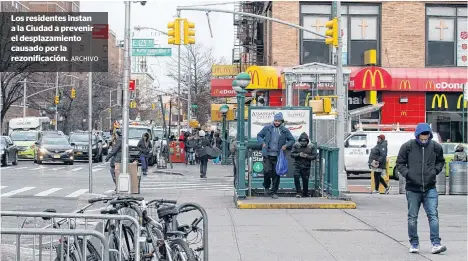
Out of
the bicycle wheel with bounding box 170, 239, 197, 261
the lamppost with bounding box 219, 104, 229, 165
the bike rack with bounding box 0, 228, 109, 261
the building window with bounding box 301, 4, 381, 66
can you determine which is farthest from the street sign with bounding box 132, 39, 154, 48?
the bike rack with bounding box 0, 228, 109, 261

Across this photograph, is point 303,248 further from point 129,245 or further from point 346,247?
point 129,245

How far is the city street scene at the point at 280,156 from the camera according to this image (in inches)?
324

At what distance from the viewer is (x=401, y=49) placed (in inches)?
1490

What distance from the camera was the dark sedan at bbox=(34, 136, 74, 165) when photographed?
39750mm

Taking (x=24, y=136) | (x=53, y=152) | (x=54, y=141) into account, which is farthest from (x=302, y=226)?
(x=24, y=136)

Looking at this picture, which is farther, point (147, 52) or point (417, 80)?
point (417, 80)

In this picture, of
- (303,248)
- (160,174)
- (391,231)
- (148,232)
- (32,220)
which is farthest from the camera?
(160,174)

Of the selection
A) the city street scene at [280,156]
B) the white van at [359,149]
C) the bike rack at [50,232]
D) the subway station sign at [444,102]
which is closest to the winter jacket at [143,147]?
the city street scene at [280,156]

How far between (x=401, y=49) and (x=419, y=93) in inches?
93.0

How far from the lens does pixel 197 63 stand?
76688 mm

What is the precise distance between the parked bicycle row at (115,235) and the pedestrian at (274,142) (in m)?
8.44

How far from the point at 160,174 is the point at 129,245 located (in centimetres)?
2487

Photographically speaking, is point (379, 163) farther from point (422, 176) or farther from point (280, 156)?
point (422, 176)

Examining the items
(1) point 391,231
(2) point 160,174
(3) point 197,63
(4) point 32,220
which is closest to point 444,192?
(1) point 391,231
